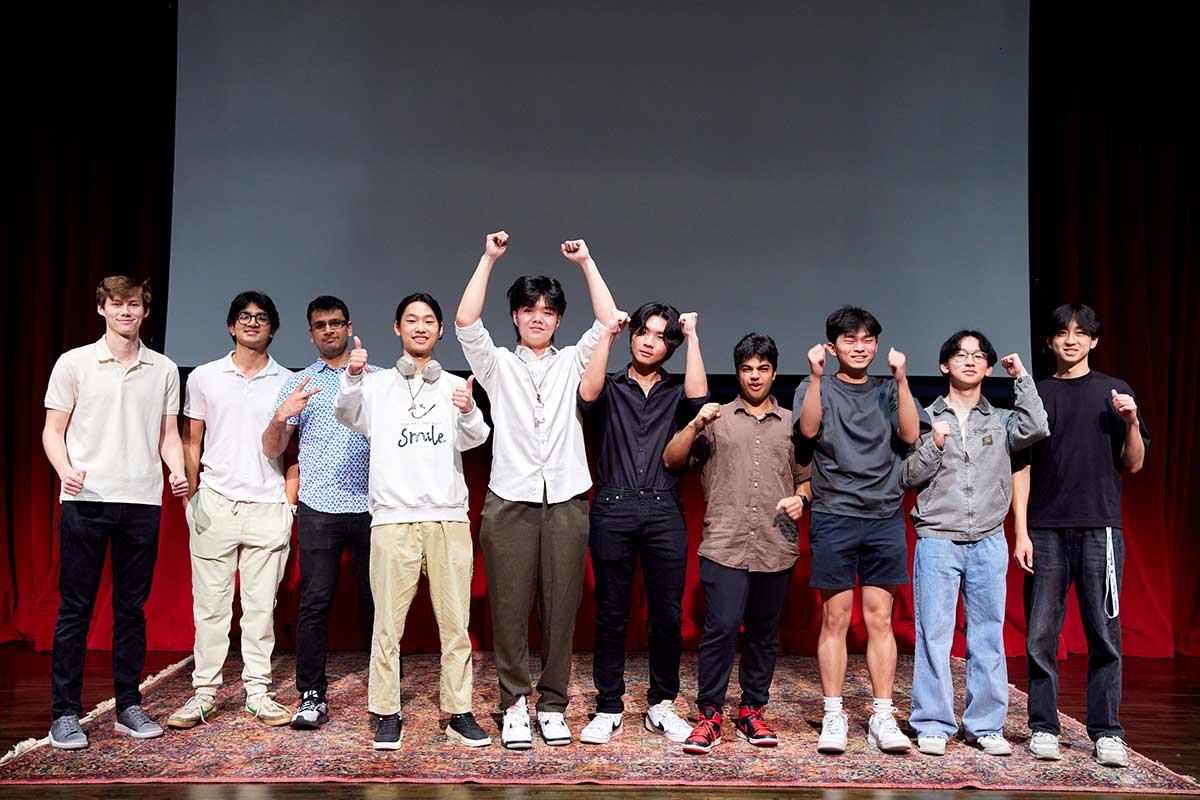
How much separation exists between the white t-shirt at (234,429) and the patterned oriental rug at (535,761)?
0.75 metres

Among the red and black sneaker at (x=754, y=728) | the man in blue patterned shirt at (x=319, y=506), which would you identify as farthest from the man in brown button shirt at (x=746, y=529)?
the man in blue patterned shirt at (x=319, y=506)

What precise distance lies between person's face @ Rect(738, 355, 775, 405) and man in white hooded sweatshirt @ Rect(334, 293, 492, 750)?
0.82 metres

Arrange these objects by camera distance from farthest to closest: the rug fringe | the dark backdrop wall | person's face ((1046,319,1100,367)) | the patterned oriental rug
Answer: the dark backdrop wall, person's face ((1046,319,1100,367)), the rug fringe, the patterned oriental rug

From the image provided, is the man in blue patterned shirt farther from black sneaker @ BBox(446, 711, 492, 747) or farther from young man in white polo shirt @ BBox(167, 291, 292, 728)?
black sneaker @ BBox(446, 711, 492, 747)

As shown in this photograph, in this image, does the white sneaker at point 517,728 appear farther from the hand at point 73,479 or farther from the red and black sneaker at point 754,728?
the hand at point 73,479

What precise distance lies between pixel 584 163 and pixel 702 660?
246 cm

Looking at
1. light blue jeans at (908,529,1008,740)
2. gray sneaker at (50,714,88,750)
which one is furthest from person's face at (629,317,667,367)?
gray sneaker at (50,714,88,750)

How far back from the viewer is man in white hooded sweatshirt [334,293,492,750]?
2820 millimetres

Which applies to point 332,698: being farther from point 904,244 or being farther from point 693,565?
point 904,244

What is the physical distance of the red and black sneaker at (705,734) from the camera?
2.77 metres

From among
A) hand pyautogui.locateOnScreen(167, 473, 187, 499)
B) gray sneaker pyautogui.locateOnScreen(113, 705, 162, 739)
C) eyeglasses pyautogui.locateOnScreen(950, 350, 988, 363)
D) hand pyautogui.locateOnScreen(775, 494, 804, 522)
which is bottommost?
gray sneaker pyautogui.locateOnScreen(113, 705, 162, 739)

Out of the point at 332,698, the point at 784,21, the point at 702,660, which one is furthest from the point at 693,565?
the point at 784,21

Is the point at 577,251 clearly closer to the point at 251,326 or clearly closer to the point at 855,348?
the point at 855,348

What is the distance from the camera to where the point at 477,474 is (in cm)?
430
